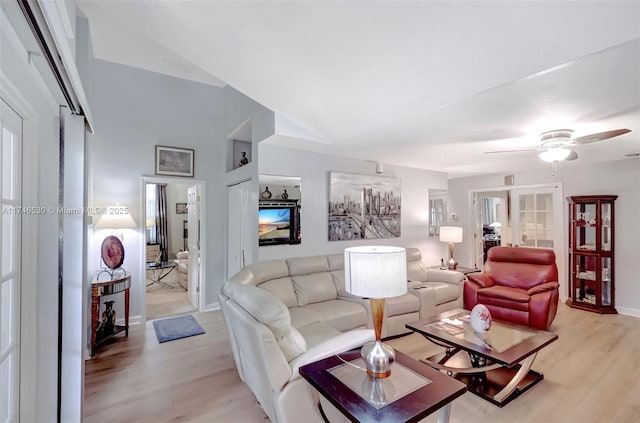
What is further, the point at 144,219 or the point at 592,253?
the point at 592,253

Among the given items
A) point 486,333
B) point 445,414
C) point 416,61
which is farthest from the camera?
point 486,333

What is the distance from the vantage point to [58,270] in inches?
62.4

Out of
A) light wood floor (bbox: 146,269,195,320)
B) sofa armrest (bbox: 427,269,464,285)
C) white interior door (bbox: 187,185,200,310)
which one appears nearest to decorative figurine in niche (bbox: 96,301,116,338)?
light wood floor (bbox: 146,269,195,320)

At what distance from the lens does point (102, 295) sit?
11.0 feet

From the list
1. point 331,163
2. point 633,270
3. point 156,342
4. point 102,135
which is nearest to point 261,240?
point 331,163

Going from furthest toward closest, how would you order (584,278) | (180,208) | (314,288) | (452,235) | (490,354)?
(180,208) < (452,235) < (584,278) < (314,288) < (490,354)

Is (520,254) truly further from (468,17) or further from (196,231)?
(196,231)

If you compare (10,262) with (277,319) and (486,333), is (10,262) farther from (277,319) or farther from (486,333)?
(486,333)

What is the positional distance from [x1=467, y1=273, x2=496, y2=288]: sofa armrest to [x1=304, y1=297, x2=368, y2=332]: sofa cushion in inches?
75.7

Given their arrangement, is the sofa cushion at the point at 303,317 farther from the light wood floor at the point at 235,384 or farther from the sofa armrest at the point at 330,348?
the sofa armrest at the point at 330,348

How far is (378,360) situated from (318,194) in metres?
2.58

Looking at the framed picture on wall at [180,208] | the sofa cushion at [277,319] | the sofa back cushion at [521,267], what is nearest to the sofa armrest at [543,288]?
the sofa back cushion at [521,267]

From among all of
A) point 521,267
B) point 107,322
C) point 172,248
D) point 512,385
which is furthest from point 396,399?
point 172,248

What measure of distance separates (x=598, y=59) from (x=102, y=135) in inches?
194
